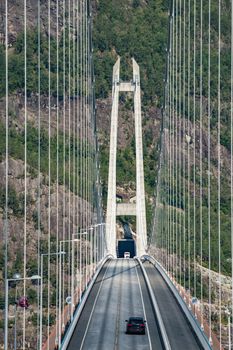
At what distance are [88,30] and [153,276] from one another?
23.7 m

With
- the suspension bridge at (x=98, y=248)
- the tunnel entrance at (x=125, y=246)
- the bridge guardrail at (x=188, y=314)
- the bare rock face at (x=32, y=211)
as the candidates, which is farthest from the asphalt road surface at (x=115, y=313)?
the tunnel entrance at (x=125, y=246)

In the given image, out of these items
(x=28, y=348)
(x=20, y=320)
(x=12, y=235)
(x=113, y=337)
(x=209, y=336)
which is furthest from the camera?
(x=12, y=235)

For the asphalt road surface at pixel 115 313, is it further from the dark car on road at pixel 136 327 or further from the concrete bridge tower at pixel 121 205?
the concrete bridge tower at pixel 121 205

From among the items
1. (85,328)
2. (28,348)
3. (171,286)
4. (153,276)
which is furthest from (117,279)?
(85,328)

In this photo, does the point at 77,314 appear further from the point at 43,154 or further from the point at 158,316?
the point at 43,154

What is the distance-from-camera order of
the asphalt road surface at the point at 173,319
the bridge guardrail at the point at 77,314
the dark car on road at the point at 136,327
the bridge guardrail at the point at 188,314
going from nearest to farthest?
the bridge guardrail at the point at 188,314 → the bridge guardrail at the point at 77,314 → the asphalt road surface at the point at 173,319 → the dark car on road at the point at 136,327

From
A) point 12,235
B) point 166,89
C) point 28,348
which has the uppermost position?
point 166,89

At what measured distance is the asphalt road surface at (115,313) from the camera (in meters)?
71.8

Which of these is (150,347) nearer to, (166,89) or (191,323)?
(191,323)

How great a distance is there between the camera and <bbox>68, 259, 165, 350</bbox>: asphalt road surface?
7175 centimetres

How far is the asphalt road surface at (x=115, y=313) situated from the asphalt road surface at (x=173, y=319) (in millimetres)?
710

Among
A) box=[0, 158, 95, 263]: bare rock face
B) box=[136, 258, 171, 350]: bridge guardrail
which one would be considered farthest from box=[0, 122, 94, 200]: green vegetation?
box=[136, 258, 171, 350]: bridge guardrail

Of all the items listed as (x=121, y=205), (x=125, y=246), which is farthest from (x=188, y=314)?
(x=125, y=246)

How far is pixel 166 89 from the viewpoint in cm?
13088
